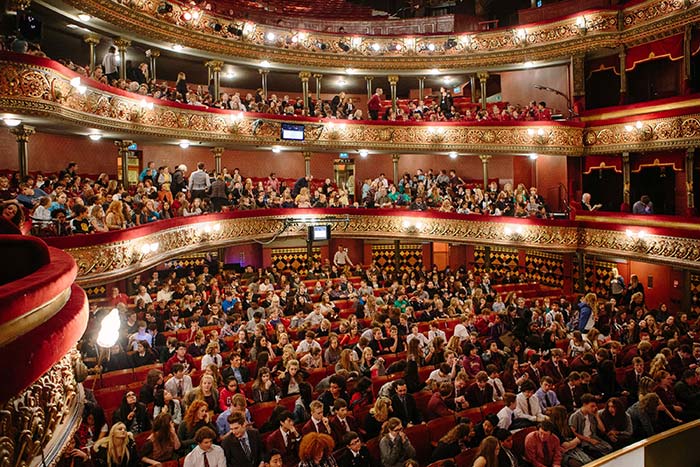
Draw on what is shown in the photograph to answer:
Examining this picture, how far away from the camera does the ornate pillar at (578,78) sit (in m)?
18.6

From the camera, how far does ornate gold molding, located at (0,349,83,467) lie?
175 cm

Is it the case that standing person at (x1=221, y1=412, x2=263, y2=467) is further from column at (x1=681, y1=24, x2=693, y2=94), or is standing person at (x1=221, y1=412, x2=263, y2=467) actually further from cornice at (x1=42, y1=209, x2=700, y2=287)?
column at (x1=681, y1=24, x2=693, y2=94)

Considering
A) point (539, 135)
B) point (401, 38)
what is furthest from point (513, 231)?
point (401, 38)

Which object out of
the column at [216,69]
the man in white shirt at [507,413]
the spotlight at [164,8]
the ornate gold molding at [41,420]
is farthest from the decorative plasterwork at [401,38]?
the ornate gold molding at [41,420]

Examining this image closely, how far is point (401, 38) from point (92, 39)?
37.2ft

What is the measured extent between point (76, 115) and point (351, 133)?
33.8 feet

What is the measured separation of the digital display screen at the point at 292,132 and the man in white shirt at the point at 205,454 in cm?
1414

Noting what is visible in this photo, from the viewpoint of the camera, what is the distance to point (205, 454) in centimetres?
500

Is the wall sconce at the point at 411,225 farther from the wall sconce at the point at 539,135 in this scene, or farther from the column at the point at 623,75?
the column at the point at 623,75

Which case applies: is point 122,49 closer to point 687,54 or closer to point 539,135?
point 539,135

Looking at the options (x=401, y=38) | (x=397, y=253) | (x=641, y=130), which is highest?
(x=401, y=38)

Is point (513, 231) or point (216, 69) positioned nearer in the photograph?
point (513, 231)

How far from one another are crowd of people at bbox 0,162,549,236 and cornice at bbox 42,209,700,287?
13.9 inches

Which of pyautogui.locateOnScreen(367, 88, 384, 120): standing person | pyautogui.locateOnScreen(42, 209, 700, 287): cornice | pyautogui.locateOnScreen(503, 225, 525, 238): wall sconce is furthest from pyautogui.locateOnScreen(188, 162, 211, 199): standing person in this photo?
pyautogui.locateOnScreen(503, 225, 525, 238): wall sconce
